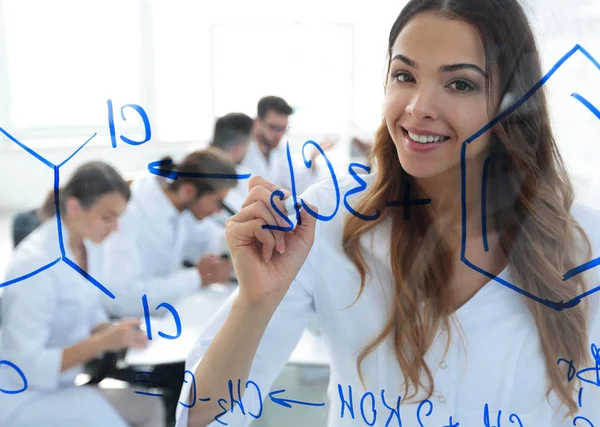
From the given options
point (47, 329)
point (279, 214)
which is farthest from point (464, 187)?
point (47, 329)

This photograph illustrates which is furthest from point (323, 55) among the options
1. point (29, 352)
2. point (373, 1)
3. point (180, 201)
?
point (29, 352)

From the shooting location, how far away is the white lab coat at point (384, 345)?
459 mm

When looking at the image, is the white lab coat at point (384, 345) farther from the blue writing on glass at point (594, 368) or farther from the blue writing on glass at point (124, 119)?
the blue writing on glass at point (124, 119)

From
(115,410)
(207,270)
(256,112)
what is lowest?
(115,410)

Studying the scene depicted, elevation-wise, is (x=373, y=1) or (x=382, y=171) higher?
(x=373, y=1)

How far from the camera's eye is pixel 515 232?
1.50 feet

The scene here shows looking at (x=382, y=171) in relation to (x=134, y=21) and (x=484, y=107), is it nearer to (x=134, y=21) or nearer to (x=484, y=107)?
(x=484, y=107)

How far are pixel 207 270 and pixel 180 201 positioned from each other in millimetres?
61

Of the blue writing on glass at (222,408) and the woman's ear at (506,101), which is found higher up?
the woman's ear at (506,101)

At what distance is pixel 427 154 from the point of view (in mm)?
422

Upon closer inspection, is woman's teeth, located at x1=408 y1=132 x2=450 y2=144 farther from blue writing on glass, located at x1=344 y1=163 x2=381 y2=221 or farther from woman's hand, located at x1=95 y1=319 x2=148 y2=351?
woman's hand, located at x1=95 y1=319 x2=148 y2=351

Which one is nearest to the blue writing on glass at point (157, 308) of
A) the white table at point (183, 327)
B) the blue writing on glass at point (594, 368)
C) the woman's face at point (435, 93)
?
the white table at point (183, 327)

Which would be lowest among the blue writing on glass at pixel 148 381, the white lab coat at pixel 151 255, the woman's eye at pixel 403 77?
the blue writing on glass at pixel 148 381

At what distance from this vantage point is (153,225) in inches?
18.7
